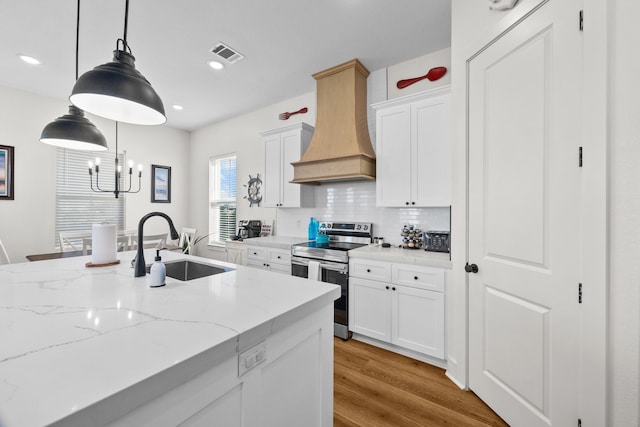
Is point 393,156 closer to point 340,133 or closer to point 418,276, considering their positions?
point 340,133

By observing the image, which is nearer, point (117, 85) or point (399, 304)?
point (117, 85)

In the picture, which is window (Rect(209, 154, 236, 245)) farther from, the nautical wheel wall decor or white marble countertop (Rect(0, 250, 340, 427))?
white marble countertop (Rect(0, 250, 340, 427))

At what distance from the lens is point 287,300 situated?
3.50 feet

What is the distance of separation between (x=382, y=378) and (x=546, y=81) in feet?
7.20

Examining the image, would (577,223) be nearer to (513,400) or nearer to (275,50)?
(513,400)

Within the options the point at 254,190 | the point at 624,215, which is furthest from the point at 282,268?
the point at 624,215

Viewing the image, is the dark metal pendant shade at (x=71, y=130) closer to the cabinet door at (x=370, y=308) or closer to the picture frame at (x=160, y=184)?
the cabinet door at (x=370, y=308)

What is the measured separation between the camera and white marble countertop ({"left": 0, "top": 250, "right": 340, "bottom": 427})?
0.54 m

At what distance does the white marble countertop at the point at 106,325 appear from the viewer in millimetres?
542

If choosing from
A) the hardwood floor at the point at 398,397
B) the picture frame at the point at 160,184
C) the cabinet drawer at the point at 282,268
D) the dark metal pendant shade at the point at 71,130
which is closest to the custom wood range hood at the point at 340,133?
the cabinet drawer at the point at 282,268

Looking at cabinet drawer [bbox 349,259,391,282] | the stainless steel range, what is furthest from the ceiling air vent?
cabinet drawer [bbox 349,259,391,282]

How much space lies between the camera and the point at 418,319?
2.25m

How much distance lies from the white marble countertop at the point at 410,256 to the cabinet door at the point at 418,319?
0.79 ft

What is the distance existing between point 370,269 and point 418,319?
22.5 inches
